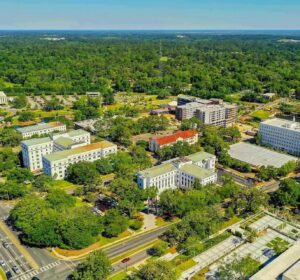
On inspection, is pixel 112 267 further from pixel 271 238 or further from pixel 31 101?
pixel 31 101

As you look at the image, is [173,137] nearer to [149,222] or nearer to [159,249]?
[149,222]

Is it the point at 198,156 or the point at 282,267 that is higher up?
the point at 198,156

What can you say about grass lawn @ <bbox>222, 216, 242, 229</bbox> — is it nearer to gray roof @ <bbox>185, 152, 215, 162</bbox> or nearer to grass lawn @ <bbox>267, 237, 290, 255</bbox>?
grass lawn @ <bbox>267, 237, 290, 255</bbox>

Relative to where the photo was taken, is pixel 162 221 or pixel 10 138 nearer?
pixel 162 221

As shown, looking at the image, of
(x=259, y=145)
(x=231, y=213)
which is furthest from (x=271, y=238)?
(x=259, y=145)

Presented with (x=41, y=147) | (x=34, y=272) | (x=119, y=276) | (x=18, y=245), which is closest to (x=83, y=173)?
(x=41, y=147)

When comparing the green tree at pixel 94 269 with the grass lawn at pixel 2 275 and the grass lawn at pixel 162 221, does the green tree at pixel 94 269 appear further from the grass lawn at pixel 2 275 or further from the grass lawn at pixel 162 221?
the grass lawn at pixel 162 221
